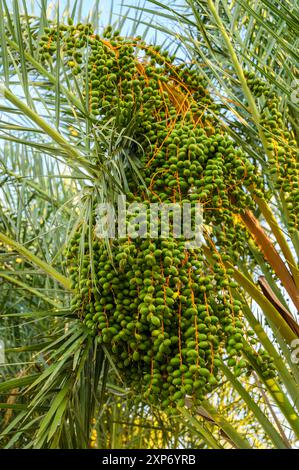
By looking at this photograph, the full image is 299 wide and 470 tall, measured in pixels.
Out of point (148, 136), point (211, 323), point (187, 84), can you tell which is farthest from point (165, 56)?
point (211, 323)

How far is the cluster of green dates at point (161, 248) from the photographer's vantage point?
2072 mm

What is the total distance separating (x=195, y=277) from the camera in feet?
6.99

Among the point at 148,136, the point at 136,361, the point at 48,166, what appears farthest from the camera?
the point at 48,166

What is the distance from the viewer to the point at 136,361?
227 cm

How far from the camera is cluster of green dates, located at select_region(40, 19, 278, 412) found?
6.80ft

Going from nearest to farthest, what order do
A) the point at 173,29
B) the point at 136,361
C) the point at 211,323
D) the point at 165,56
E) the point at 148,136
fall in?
the point at 211,323 → the point at 136,361 → the point at 148,136 → the point at 165,56 → the point at 173,29

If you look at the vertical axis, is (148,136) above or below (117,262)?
above

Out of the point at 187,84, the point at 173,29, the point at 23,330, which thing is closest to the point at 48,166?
the point at 23,330

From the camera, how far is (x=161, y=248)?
2.12m

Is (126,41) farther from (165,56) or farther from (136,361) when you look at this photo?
(136,361)

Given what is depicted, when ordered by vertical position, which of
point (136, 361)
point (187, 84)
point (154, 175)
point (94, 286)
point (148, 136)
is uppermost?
point (187, 84)

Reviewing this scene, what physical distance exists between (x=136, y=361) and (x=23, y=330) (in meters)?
2.18

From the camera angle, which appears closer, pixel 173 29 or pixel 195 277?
pixel 195 277

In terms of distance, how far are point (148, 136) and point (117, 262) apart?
1.65 feet
